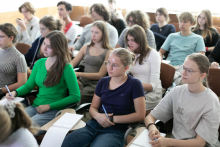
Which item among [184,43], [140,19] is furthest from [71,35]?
[184,43]

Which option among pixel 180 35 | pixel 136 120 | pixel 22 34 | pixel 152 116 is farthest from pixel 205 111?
pixel 22 34

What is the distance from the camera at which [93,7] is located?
3.87 meters

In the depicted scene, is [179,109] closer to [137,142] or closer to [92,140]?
[137,142]

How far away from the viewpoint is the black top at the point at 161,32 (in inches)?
163

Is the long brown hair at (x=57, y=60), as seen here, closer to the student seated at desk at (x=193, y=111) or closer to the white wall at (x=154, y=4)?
the student seated at desk at (x=193, y=111)

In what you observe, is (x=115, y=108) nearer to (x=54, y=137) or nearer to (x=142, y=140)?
(x=142, y=140)

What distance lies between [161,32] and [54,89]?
9.09 ft

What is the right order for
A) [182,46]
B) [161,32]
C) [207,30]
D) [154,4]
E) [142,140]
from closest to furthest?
[142,140] < [182,46] < [207,30] < [161,32] < [154,4]

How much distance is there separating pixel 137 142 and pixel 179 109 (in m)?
0.38

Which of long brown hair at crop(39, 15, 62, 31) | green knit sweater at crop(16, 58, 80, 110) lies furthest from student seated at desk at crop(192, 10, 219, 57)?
green knit sweater at crop(16, 58, 80, 110)

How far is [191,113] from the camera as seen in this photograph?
1.57m

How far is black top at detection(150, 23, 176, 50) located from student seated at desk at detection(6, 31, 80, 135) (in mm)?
2363

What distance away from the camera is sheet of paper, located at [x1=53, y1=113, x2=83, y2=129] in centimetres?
165

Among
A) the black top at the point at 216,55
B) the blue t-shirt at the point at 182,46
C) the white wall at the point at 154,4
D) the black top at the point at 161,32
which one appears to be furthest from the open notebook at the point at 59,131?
the white wall at the point at 154,4
